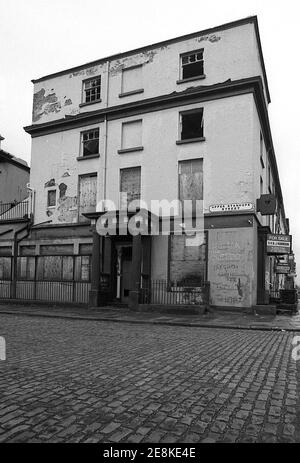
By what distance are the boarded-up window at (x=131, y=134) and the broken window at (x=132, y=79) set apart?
1672mm

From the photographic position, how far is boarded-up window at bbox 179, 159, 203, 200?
17609mm

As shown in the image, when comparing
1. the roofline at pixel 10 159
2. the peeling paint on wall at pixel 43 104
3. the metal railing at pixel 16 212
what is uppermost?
the peeling paint on wall at pixel 43 104

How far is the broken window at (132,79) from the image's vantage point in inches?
782

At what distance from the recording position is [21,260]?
20734 mm

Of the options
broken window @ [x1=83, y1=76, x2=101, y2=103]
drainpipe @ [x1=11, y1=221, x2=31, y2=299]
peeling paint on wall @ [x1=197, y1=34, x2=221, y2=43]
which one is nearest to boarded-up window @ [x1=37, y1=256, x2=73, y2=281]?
drainpipe @ [x1=11, y1=221, x2=31, y2=299]

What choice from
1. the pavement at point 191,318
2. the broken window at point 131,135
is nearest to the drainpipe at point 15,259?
the pavement at point 191,318

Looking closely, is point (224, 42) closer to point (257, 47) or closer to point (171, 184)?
point (257, 47)

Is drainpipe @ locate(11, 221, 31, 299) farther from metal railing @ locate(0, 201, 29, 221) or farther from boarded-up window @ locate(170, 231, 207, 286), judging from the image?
boarded-up window @ locate(170, 231, 207, 286)

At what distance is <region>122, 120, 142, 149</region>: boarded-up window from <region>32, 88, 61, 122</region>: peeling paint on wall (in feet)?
15.3

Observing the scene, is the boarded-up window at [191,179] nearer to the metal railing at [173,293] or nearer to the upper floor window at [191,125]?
the upper floor window at [191,125]

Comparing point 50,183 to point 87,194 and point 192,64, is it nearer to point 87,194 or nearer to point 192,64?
point 87,194

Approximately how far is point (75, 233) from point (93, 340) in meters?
11.5

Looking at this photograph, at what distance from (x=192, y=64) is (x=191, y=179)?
5.69m

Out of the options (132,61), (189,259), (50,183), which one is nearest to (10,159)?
(50,183)
